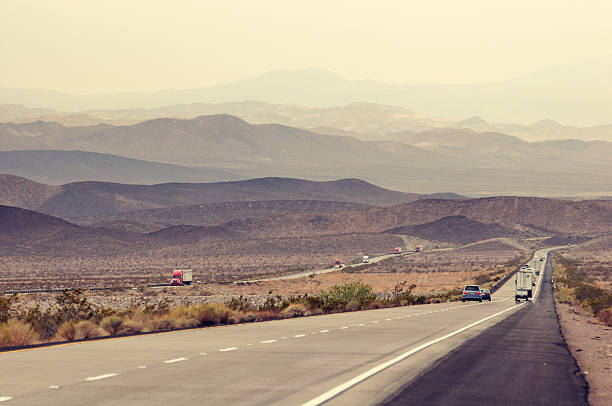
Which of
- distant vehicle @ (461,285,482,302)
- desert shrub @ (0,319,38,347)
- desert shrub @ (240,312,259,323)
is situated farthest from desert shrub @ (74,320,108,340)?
distant vehicle @ (461,285,482,302)

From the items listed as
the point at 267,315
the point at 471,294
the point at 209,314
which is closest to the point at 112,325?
the point at 209,314

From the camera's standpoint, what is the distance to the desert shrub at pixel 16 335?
19.4 m

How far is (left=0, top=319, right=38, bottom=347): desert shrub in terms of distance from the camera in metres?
19.4

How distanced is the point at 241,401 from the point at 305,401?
857 millimetres

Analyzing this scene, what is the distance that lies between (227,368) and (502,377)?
15.8 ft

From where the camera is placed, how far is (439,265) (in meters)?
146

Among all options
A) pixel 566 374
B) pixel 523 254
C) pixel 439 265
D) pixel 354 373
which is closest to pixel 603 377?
pixel 566 374

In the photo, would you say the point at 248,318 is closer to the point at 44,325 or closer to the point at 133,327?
the point at 133,327

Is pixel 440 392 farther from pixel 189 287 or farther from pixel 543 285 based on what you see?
pixel 543 285

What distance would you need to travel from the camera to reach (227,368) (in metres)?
15.7

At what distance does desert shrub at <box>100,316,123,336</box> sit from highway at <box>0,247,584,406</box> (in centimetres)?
111

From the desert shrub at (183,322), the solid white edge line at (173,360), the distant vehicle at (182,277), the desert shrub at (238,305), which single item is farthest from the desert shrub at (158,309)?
the distant vehicle at (182,277)

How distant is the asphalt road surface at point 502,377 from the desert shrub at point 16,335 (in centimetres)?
913

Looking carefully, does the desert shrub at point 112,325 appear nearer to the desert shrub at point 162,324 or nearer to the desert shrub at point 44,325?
the desert shrub at point 44,325
